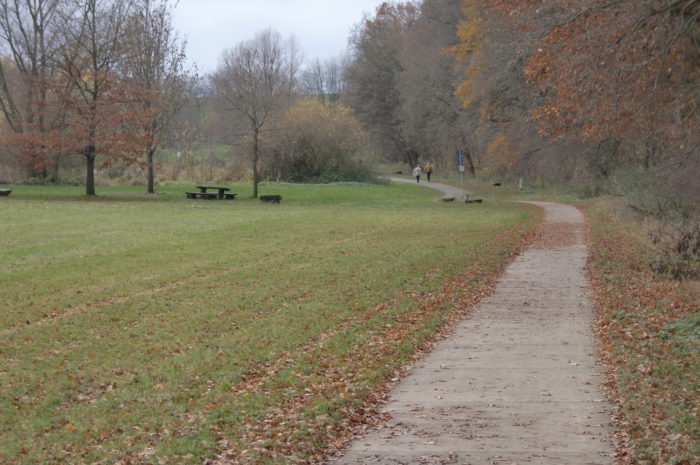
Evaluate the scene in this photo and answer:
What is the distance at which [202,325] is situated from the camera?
38.6 feet

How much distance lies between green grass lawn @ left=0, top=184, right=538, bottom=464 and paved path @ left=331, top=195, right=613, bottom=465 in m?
0.55

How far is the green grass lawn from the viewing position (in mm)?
6969

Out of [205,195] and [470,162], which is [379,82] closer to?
[470,162]

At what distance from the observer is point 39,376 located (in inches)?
355

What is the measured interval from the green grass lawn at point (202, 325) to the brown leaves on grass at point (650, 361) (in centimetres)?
242

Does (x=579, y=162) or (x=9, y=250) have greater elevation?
(x=579, y=162)

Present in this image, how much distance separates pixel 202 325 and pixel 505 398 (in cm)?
556

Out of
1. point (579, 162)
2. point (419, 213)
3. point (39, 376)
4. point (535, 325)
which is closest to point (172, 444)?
point (39, 376)

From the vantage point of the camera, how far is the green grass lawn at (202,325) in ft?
22.9

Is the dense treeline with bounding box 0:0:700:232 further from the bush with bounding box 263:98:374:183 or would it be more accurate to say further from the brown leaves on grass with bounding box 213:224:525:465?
the brown leaves on grass with bounding box 213:224:525:465

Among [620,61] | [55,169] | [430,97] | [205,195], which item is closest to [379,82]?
[430,97]

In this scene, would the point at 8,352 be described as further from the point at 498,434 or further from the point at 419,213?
the point at 419,213

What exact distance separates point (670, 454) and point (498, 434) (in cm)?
133

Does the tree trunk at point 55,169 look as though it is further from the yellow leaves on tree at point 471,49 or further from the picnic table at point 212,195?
the yellow leaves on tree at point 471,49
